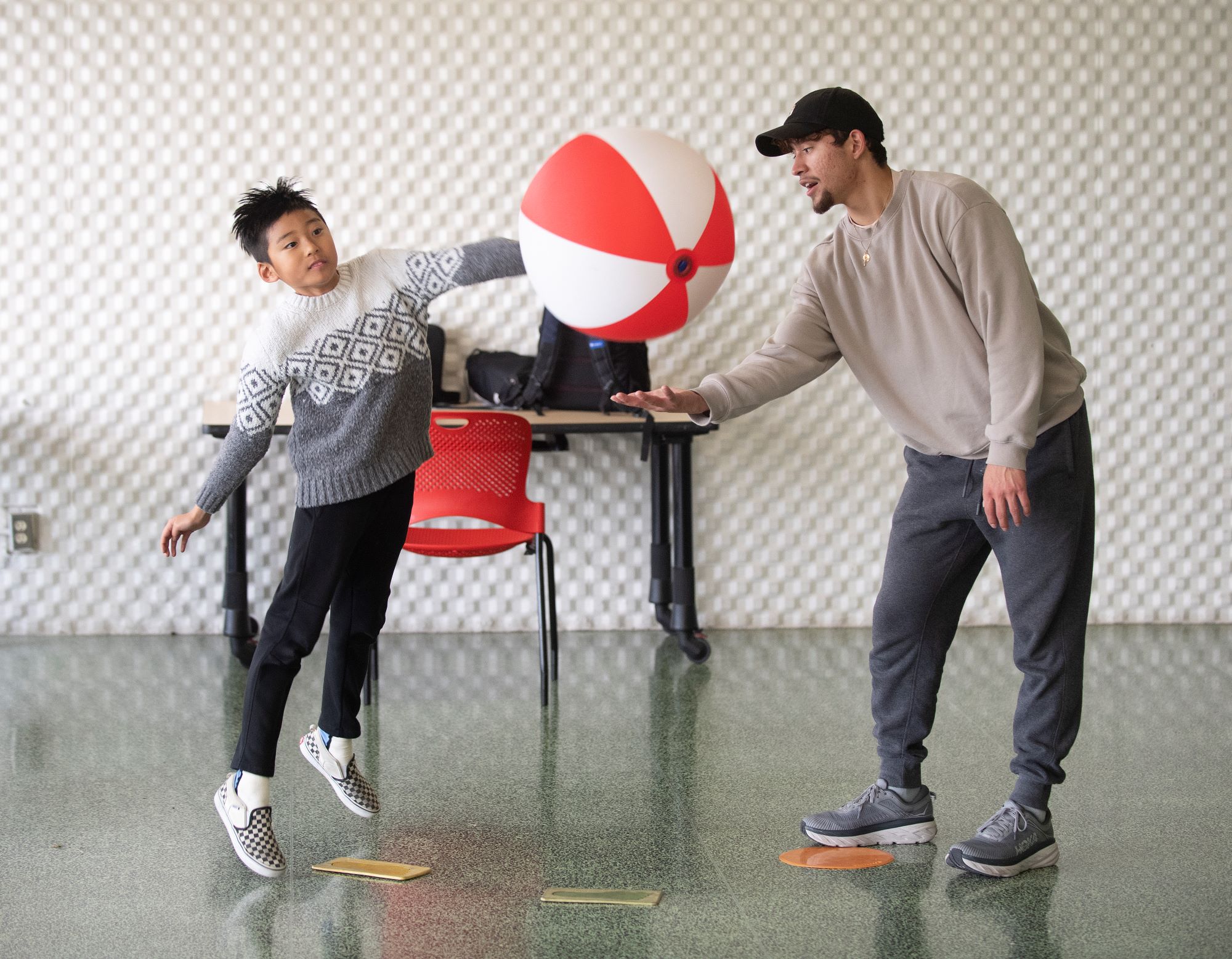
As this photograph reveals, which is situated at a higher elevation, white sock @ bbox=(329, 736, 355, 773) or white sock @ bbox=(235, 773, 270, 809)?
white sock @ bbox=(329, 736, 355, 773)

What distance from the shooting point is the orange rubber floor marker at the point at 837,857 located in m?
2.13

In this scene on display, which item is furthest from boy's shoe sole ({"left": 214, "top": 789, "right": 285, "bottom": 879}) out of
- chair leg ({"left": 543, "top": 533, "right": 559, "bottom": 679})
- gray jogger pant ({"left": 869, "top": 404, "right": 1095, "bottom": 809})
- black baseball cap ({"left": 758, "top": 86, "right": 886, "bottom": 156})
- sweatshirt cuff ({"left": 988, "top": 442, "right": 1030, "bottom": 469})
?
black baseball cap ({"left": 758, "top": 86, "right": 886, "bottom": 156})

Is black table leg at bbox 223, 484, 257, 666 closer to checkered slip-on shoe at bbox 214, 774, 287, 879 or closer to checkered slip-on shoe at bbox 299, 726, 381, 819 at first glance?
checkered slip-on shoe at bbox 299, 726, 381, 819

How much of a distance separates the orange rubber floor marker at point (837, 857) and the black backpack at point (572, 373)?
1793 millimetres

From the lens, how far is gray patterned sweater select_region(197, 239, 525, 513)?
2.19 m

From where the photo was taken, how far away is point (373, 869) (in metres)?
2.11

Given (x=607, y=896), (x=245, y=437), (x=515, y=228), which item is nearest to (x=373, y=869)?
(x=607, y=896)

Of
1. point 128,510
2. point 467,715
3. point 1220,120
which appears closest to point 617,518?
point 467,715

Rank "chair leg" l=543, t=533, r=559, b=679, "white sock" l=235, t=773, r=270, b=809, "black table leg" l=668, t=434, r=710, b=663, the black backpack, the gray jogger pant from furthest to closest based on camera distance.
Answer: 1. "black table leg" l=668, t=434, r=710, b=663
2. the black backpack
3. "chair leg" l=543, t=533, r=559, b=679
4. "white sock" l=235, t=773, r=270, b=809
5. the gray jogger pant

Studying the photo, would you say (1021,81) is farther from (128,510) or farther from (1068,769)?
(128,510)

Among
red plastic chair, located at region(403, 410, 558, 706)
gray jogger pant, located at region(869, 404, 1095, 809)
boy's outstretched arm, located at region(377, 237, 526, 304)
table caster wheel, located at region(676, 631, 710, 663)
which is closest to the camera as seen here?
gray jogger pant, located at region(869, 404, 1095, 809)

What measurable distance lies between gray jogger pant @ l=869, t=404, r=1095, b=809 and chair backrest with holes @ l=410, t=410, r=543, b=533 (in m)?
1.33

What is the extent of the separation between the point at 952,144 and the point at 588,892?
3186mm

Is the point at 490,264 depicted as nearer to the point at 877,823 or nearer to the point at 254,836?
the point at 254,836
